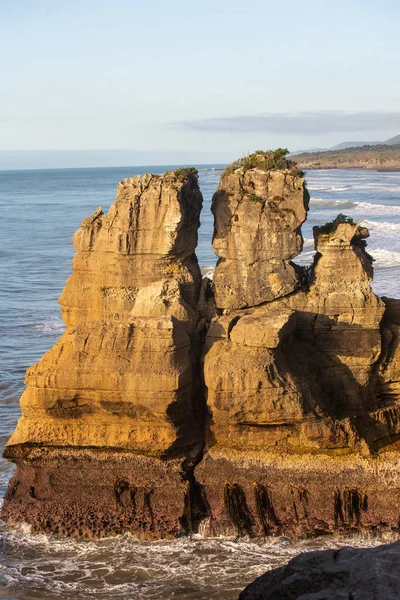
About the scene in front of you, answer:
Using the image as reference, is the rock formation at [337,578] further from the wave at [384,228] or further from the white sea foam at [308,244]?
the wave at [384,228]

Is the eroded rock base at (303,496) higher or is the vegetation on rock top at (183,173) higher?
Result: the vegetation on rock top at (183,173)

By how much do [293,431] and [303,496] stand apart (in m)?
1.27

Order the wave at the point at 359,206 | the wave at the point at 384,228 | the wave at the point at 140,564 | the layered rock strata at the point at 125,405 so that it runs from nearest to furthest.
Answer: the wave at the point at 140,564 → the layered rock strata at the point at 125,405 → the wave at the point at 384,228 → the wave at the point at 359,206

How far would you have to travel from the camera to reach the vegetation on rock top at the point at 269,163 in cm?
1912

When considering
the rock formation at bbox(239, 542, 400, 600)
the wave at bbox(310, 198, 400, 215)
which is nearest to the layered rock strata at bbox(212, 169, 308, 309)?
the rock formation at bbox(239, 542, 400, 600)

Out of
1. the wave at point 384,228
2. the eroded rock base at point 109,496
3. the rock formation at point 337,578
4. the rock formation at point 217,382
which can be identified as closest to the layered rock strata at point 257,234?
the rock formation at point 217,382

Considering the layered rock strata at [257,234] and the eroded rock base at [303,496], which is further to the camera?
the layered rock strata at [257,234]

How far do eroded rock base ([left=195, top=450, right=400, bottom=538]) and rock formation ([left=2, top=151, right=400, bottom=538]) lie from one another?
28 millimetres

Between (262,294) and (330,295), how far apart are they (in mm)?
1445

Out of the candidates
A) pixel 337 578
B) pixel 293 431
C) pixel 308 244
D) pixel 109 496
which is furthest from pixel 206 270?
pixel 337 578

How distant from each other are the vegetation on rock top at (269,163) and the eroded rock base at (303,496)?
616 cm

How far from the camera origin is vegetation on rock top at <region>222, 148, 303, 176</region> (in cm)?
1912

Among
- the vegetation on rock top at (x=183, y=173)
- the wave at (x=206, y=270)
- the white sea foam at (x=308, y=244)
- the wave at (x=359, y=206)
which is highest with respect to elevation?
the vegetation on rock top at (x=183, y=173)

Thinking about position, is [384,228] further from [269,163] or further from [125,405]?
[125,405]
